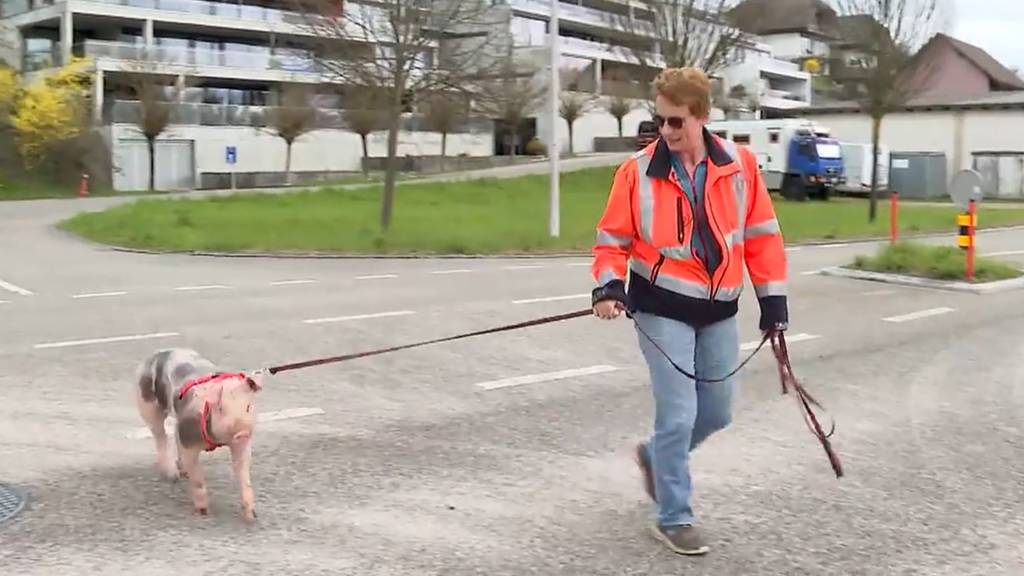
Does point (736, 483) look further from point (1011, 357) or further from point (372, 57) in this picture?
point (372, 57)

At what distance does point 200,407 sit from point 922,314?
30.7 ft

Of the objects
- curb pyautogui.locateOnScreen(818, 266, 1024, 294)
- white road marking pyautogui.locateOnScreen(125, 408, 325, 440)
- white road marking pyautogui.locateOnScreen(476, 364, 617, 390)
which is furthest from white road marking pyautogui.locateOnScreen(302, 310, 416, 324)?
curb pyautogui.locateOnScreen(818, 266, 1024, 294)

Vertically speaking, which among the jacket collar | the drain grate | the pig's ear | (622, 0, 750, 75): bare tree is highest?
(622, 0, 750, 75): bare tree

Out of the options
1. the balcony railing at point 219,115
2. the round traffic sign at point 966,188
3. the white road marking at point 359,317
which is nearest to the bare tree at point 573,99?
the balcony railing at point 219,115

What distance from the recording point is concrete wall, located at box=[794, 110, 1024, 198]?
5025cm

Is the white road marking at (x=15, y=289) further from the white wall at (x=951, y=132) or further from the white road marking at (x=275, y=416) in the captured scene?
the white wall at (x=951, y=132)

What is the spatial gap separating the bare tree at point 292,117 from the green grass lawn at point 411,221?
1211cm

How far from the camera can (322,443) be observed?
6355 mm

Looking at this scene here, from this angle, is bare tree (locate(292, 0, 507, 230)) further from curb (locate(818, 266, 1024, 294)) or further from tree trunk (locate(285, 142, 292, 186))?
tree trunk (locate(285, 142, 292, 186))

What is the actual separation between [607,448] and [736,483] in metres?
0.90

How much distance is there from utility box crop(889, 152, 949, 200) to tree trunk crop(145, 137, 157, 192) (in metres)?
31.8

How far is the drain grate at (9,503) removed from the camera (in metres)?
5.01

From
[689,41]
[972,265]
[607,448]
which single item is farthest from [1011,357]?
[689,41]

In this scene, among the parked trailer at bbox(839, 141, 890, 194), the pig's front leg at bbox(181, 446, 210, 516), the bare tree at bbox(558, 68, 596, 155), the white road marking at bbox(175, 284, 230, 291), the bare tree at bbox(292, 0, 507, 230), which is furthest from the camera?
the bare tree at bbox(558, 68, 596, 155)
